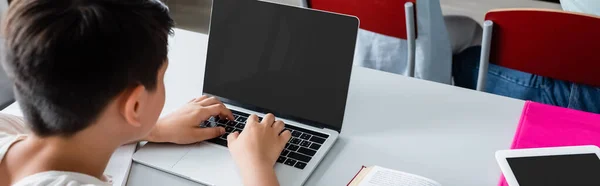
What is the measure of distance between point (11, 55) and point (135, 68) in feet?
0.45

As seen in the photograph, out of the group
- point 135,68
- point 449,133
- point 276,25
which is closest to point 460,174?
point 449,133

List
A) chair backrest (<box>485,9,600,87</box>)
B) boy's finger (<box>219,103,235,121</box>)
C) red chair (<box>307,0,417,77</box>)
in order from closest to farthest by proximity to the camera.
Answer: boy's finger (<box>219,103,235,121</box>) < chair backrest (<box>485,9,600,87</box>) < red chair (<box>307,0,417,77</box>)

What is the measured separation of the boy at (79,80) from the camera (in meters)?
0.66

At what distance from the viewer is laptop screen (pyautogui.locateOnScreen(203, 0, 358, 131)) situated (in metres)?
1.04

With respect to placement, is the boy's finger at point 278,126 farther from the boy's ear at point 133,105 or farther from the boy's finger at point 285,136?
the boy's ear at point 133,105

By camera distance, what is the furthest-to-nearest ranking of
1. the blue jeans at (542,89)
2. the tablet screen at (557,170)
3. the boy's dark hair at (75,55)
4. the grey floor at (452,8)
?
the grey floor at (452,8), the blue jeans at (542,89), the tablet screen at (557,170), the boy's dark hair at (75,55)

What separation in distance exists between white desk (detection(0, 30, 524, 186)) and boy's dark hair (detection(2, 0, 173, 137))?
0.27 meters

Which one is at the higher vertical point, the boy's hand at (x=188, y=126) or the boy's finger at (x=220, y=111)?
the boy's finger at (x=220, y=111)

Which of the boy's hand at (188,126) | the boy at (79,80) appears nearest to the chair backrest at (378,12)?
the boy's hand at (188,126)

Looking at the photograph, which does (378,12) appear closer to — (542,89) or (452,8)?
(542,89)

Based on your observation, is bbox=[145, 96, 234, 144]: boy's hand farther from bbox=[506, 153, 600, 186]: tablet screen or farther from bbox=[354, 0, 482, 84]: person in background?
bbox=[354, 0, 482, 84]: person in background

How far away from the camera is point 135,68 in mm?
717

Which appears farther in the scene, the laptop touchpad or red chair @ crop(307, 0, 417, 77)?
red chair @ crop(307, 0, 417, 77)

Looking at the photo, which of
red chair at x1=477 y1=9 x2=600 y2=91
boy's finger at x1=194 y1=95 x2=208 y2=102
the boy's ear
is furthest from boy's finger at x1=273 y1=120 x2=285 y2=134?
red chair at x1=477 y1=9 x2=600 y2=91
